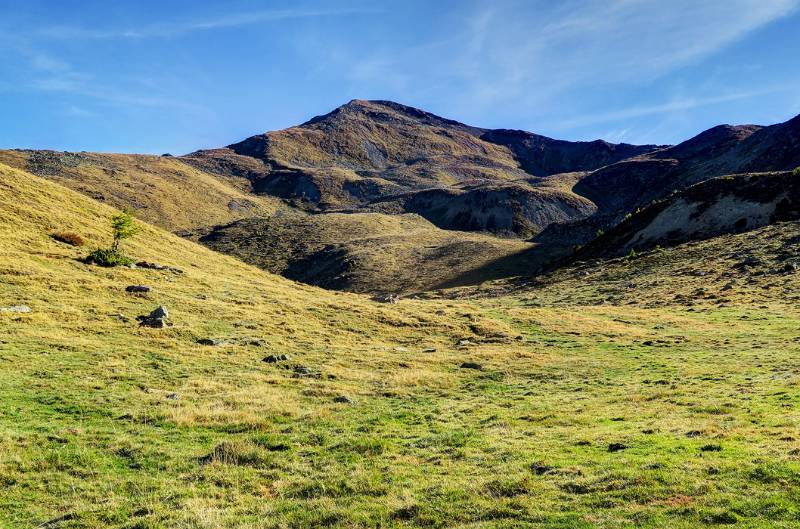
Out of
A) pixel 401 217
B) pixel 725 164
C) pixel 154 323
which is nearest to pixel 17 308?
pixel 154 323

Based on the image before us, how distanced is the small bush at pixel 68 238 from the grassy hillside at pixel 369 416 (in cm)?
673

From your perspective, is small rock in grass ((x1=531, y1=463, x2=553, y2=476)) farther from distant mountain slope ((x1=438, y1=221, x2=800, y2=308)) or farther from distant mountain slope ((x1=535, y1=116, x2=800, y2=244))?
distant mountain slope ((x1=535, y1=116, x2=800, y2=244))

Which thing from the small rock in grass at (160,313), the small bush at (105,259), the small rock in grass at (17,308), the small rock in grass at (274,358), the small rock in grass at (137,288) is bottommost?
the small rock in grass at (274,358)

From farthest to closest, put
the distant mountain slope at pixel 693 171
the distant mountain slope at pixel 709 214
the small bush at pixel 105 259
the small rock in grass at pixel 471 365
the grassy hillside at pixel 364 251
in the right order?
the distant mountain slope at pixel 693 171, the grassy hillside at pixel 364 251, the distant mountain slope at pixel 709 214, the small bush at pixel 105 259, the small rock in grass at pixel 471 365

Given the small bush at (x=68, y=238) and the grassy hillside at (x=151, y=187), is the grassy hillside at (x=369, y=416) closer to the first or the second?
the small bush at (x=68, y=238)

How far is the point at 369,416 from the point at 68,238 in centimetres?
3948

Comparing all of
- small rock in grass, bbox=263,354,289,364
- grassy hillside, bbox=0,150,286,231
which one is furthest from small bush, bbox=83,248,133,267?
grassy hillside, bbox=0,150,286,231

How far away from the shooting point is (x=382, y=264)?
346ft

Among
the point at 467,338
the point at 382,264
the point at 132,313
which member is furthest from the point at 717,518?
the point at 382,264

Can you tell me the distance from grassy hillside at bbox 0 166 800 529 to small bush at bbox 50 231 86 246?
6.73 meters

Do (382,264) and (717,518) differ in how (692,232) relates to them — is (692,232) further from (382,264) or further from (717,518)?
(717,518)

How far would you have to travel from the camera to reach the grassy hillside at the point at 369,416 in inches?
426

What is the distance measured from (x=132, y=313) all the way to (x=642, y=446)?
27.0 metres

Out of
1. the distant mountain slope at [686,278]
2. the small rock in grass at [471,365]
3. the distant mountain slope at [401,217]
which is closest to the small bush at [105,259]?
the small rock in grass at [471,365]
